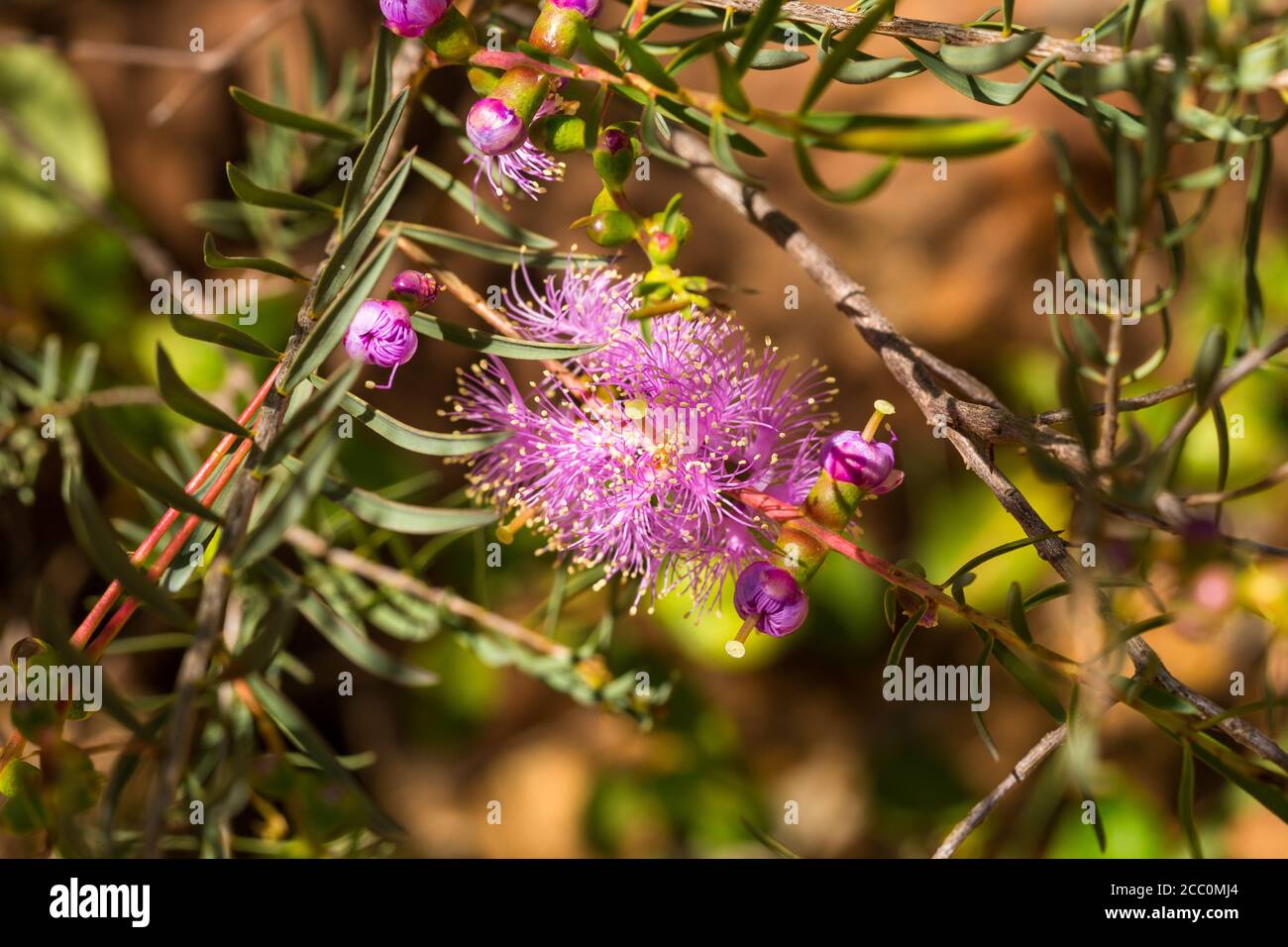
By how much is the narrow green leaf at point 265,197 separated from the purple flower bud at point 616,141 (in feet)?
0.59

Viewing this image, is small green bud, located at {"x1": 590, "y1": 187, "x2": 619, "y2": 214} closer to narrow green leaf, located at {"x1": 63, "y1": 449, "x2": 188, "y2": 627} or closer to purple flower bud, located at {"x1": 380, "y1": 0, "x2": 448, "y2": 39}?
purple flower bud, located at {"x1": 380, "y1": 0, "x2": 448, "y2": 39}

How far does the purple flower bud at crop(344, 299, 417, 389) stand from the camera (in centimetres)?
57

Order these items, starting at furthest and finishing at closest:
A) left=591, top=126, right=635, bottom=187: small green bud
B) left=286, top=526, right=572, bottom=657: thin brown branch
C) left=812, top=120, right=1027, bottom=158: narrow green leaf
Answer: left=286, top=526, right=572, bottom=657: thin brown branch → left=591, top=126, right=635, bottom=187: small green bud → left=812, top=120, right=1027, bottom=158: narrow green leaf

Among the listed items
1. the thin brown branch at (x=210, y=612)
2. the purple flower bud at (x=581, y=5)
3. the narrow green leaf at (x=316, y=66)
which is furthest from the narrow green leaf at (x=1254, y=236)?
the narrow green leaf at (x=316, y=66)

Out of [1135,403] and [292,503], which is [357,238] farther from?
[1135,403]

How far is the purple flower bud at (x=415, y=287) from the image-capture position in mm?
593

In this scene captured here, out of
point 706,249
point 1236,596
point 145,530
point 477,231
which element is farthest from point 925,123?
point 706,249

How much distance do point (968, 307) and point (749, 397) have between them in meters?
1.07

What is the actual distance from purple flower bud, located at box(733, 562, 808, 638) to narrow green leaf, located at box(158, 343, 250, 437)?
0.30 meters

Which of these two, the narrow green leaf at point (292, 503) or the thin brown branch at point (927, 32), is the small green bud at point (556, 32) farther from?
the narrow green leaf at point (292, 503)

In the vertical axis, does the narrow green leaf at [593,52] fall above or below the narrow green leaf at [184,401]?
above

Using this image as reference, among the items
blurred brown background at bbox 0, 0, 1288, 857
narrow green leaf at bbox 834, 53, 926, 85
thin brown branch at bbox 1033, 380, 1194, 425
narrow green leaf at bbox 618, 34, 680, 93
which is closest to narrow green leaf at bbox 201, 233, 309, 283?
narrow green leaf at bbox 618, 34, 680, 93

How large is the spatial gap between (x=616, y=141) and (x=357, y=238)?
6.2 inches
